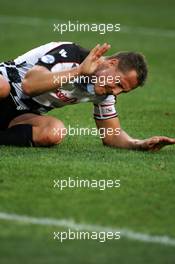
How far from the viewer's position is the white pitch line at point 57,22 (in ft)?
77.0

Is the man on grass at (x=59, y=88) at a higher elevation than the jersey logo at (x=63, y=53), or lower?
lower

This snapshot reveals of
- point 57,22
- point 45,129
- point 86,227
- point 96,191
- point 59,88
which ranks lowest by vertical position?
point 57,22

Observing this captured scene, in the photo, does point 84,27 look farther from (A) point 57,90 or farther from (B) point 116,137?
(A) point 57,90

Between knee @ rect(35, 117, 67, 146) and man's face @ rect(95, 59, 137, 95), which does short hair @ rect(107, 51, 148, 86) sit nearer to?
man's face @ rect(95, 59, 137, 95)

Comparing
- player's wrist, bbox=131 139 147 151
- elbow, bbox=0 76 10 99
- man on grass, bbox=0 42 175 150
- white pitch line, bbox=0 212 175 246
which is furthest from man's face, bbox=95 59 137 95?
white pitch line, bbox=0 212 175 246

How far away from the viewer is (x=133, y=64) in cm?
1013

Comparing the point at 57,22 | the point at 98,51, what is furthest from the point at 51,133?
the point at 57,22

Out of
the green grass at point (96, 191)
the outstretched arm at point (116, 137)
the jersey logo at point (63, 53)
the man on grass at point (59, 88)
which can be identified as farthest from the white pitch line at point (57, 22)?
the jersey logo at point (63, 53)

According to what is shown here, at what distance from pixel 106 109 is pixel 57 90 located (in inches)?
28.1

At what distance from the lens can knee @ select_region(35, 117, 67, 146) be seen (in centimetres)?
1057

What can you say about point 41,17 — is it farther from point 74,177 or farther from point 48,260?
point 48,260

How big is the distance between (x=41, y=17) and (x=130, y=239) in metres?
18.3

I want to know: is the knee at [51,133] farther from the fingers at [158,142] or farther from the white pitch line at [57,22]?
the white pitch line at [57,22]

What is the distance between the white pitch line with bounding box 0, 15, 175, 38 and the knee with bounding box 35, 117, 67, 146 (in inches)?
498
